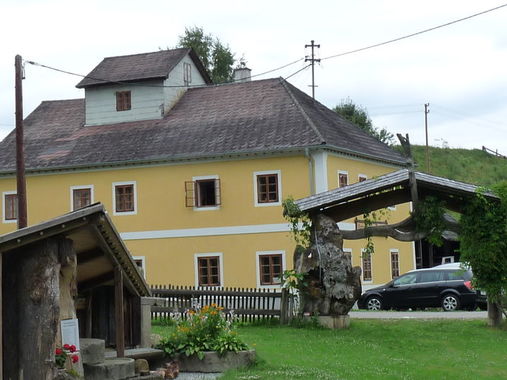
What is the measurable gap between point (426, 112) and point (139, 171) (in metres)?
40.9

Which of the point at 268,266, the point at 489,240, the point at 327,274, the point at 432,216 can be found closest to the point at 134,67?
the point at 268,266

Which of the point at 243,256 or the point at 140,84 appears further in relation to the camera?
the point at 140,84

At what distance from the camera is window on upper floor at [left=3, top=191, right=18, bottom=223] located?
39000 mm

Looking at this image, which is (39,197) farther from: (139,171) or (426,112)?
(426,112)

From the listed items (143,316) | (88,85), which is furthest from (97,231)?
(88,85)

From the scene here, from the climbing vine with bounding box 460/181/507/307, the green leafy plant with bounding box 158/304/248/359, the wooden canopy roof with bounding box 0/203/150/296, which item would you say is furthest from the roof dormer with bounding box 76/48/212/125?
the wooden canopy roof with bounding box 0/203/150/296

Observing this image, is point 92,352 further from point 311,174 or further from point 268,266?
point 268,266

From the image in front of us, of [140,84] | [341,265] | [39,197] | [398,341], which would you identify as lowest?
[398,341]

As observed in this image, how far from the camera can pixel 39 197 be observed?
3856 centimetres

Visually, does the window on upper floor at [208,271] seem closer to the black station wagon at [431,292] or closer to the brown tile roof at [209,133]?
the brown tile roof at [209,133]

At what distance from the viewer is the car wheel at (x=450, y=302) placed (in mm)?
29234

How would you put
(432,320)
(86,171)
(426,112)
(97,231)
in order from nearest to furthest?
(97,231)
(432,320)
(86,171)
(426,112)

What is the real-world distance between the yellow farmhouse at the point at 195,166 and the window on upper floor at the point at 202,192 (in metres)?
0.05

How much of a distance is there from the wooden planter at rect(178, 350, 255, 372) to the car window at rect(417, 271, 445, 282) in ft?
54.8
